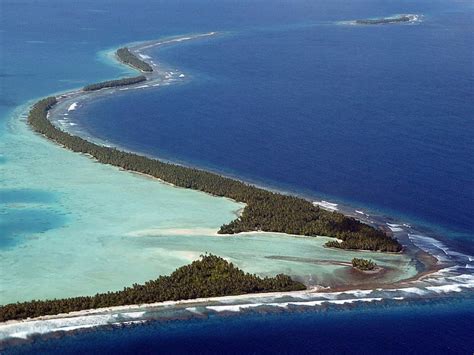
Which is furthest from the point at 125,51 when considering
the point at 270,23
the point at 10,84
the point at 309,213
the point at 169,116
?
the point at 309,213

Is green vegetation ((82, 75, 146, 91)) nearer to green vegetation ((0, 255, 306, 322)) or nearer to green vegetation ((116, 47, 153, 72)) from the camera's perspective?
green vegetation ((116, 47, 153, 72))

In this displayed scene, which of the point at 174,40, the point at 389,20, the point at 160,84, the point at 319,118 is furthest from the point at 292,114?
the point at 389,20

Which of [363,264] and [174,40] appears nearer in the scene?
[363,264]

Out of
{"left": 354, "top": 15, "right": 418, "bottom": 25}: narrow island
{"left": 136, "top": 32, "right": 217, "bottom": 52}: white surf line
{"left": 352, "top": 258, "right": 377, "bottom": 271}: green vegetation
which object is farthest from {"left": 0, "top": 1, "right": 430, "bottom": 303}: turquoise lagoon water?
{"left": 354, "top": 15, "right": 418, "bottom": 25}: narrow island

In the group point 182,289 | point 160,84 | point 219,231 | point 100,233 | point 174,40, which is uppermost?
point 174,40

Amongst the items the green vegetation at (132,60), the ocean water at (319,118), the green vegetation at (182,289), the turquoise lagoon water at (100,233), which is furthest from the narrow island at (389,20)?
the green vegetation at (182,289)

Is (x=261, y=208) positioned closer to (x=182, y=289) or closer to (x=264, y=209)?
(x=264, y=209)
